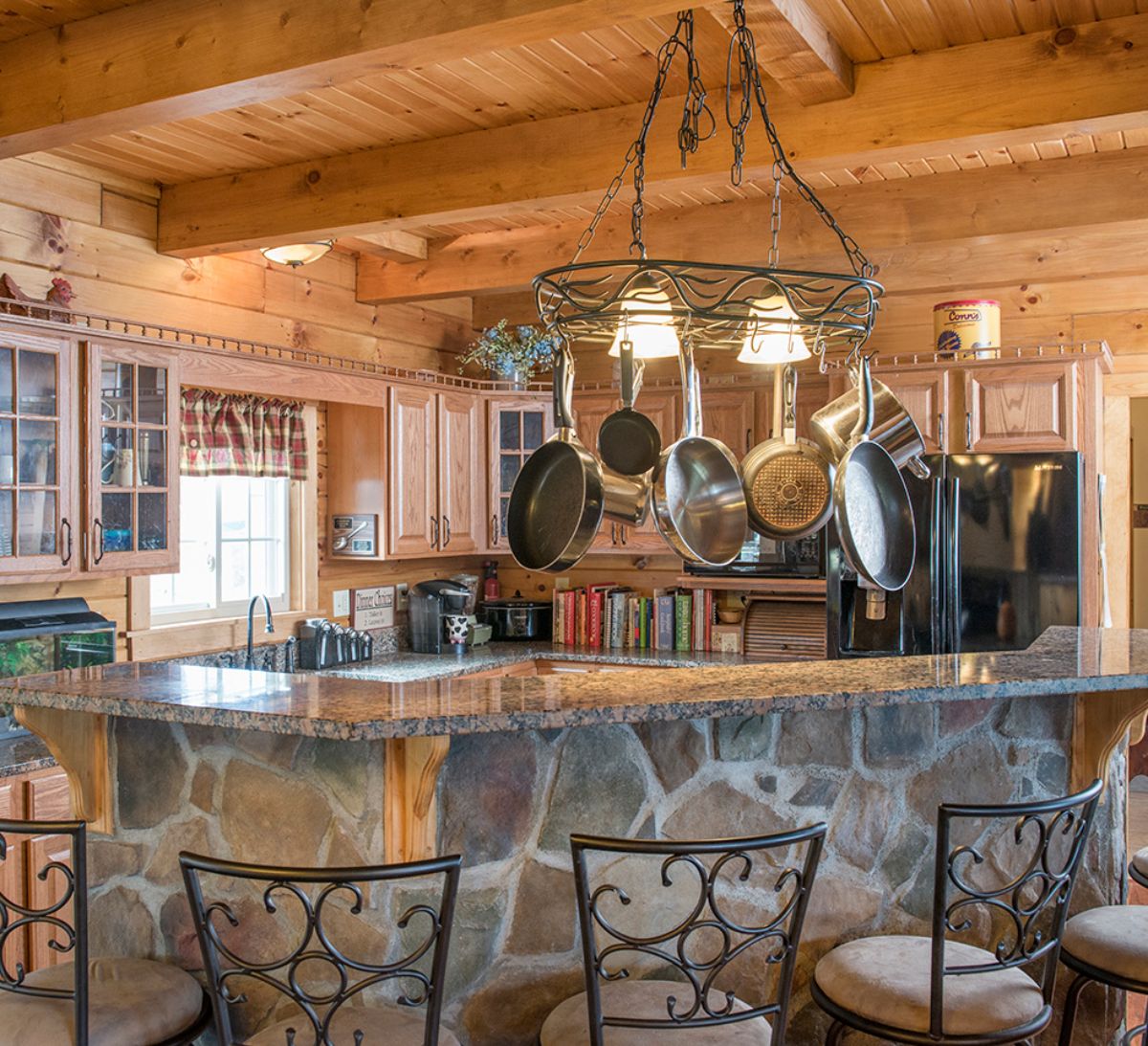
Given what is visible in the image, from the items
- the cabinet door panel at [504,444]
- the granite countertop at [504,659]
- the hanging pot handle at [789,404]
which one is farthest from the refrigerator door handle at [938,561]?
the hanging pot handle at [789,404]

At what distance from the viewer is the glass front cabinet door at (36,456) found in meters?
3.41

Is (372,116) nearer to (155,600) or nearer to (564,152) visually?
(564,152)

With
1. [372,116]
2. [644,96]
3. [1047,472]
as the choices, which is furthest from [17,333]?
[1047,472]

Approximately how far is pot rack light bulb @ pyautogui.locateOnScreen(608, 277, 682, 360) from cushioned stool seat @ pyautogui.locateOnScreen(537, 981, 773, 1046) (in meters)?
1.10

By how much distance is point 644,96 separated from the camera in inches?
130

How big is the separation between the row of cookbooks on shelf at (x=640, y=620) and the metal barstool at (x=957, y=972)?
320cm

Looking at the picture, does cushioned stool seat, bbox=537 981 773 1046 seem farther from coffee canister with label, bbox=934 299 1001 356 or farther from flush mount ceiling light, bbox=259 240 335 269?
coffee canister with label, bbox=934 299 1001 356

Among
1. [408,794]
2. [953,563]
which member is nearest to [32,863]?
[408,794]

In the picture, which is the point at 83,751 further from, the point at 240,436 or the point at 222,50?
the point at 240,436

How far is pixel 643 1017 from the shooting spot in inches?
71.9

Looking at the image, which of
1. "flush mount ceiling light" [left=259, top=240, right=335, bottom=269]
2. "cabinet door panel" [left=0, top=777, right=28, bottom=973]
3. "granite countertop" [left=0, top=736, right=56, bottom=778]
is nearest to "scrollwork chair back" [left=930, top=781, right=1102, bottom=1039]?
"granite countertop" [left=0, top=736, right=56, bottom=778]

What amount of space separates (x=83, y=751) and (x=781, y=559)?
132 inches

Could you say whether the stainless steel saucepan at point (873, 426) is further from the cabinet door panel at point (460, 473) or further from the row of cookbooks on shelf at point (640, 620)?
the cabinet door panel at point (460, 473)

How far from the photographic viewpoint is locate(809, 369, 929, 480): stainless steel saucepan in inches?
96.5
